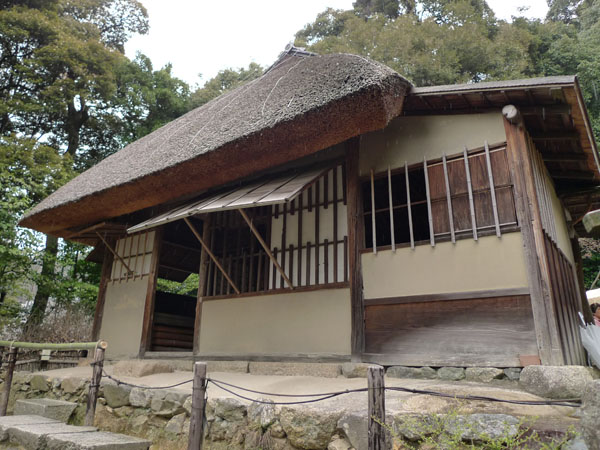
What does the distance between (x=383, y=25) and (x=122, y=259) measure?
625 inches

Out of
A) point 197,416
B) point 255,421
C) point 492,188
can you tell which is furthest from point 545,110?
point 197,416

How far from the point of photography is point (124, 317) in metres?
6.84

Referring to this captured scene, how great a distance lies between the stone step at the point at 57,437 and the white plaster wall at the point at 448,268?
2.49 metres

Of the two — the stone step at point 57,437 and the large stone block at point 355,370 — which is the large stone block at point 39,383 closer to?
the stone step at point 57,437

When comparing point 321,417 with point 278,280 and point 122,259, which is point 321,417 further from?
point 122,259

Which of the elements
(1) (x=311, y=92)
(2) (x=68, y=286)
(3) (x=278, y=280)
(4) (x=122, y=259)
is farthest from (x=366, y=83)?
(2) (x=68, y=286)

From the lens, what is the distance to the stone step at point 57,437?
134 inches

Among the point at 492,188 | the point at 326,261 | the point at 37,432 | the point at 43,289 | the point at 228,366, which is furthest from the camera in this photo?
the point at 43,289

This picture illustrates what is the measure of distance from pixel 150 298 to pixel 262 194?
3.06 metres

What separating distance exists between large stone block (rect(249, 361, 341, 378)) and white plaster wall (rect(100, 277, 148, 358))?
8.25 feet

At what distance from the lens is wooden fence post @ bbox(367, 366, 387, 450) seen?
2365 mm

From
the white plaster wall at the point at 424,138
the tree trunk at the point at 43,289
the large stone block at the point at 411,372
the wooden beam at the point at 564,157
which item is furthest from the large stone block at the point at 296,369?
the tree trunk at the point at 43,289

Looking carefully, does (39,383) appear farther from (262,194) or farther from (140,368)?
(262,194)

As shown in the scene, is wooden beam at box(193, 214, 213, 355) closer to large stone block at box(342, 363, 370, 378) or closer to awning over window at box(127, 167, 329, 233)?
awning over window at box(127, 167, 329, 233)
